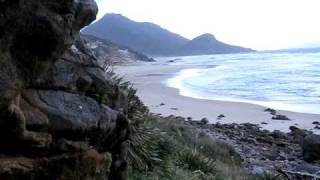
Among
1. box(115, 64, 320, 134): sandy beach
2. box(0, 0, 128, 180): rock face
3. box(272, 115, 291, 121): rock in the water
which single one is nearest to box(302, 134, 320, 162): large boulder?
box(115, 64, 320, 134): sandy beach

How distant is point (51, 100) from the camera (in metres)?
5.02

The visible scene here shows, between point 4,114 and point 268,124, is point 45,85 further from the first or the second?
point 268,124

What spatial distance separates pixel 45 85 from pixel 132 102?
369cm

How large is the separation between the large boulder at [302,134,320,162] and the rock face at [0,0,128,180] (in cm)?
1263

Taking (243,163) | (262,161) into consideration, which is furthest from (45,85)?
(262,161)

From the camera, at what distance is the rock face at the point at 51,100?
14.0 ft

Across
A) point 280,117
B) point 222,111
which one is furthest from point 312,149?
point 222,111

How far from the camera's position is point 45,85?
16.7ft

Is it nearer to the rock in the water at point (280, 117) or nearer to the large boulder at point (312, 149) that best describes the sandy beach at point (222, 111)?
the rock in the water at point (280, 117)

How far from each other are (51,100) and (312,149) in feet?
45.6

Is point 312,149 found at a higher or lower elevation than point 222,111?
higher

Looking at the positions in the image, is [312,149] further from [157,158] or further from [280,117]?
[157,158]

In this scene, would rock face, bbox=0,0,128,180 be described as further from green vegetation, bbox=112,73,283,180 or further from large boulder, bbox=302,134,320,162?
large boulder, bbox=302,134,320,162

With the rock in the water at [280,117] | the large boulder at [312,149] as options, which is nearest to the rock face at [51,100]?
the large boulder at [312,149]
